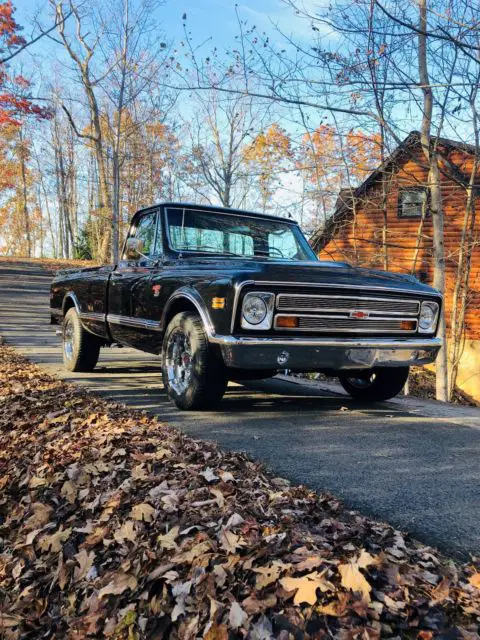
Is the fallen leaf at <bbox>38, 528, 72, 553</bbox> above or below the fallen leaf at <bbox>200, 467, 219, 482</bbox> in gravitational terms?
below

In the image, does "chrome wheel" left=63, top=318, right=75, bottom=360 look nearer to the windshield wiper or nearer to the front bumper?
the windshield wiper

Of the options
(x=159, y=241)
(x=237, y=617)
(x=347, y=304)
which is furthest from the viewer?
(x=159, y=241)

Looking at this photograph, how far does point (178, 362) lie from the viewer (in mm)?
→ 4766

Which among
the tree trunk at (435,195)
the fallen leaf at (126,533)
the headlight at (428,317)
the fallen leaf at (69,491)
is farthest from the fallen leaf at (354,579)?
the tree trunk at (435,195)

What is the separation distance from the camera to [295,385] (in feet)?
21.6

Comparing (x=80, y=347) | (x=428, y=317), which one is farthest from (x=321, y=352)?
(x=80, y=347)

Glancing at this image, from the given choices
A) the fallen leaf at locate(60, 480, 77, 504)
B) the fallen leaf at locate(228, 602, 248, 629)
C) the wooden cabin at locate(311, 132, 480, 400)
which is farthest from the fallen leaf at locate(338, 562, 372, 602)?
the wooden cabin at locate(311, 132, 480, 400)

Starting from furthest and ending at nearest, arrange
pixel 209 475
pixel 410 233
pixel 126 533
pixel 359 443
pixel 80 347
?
pixel 410 233 → pixel 80 347 → pixel 359 443 → pixel 209 475 → pixel 126 533

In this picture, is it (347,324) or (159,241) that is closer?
(347,324)

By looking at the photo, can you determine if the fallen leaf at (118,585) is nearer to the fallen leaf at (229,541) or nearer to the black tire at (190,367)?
the fallen leaf at (229,541)

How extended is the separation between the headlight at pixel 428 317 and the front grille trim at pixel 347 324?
8 centimetres

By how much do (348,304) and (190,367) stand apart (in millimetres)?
1426

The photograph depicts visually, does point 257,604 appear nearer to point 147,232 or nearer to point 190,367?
point 190,367

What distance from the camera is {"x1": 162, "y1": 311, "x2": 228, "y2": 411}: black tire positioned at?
14.2 feet
